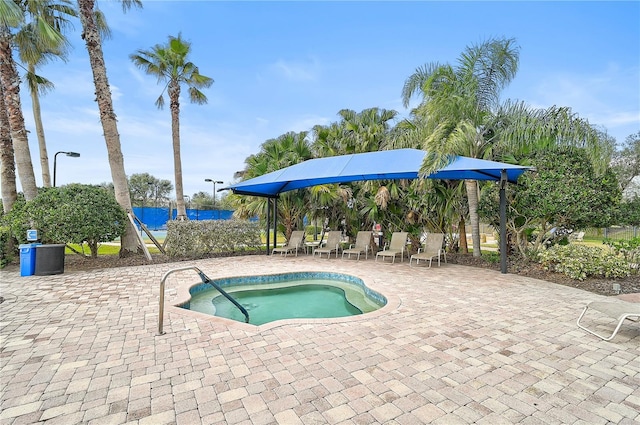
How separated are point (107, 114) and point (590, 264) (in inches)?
566

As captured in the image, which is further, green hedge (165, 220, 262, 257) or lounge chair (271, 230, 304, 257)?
lounge chair (271, 230, 304, 257)

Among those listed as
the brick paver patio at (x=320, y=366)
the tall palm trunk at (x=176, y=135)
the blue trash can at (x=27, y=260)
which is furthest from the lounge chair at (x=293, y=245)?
the brick paver patio at (x=320, y=366)

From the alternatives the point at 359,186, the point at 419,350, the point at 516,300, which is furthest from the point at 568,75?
the point at 419,350

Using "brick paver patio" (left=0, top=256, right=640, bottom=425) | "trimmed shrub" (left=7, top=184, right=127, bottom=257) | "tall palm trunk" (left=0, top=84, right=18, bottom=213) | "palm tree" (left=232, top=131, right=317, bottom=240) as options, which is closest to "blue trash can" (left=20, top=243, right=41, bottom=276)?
"trimmed shrub" (left=7, top=184, right=127, bottom=257)

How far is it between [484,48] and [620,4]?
4.03 m

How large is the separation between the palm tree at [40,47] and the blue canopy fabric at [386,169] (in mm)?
8359

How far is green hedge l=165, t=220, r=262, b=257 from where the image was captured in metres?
12.0

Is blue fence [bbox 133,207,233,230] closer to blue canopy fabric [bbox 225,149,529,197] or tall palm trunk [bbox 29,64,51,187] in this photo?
tall palm trunk [bbox 29,64,51,187]

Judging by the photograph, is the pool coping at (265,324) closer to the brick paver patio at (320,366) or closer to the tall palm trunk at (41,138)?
the brick paver patio at (320,366)

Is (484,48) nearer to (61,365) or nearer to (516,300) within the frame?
(516,300)

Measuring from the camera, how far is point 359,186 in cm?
1347

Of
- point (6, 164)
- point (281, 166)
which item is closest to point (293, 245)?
point (281, 166)

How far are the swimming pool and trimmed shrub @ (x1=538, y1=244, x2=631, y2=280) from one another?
471 cm

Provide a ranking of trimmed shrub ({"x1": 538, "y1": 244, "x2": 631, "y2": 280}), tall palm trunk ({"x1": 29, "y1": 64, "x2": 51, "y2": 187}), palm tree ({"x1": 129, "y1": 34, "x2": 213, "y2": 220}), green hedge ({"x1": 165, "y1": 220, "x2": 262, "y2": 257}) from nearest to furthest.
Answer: trimmed shrub ({"x1": 538, "y1": 244, "x2": 631, "y2": 280}), green hedge ({"x1": 165, "y1": 220, "x2": 262, "y2": 257}), tall palm trunk ({"x1": 29, "y1": 64, "x2": 51, "y2": 187}), palm tree ({"x1": 129, "y1": 34, "x2": 213, "y2": 220})
